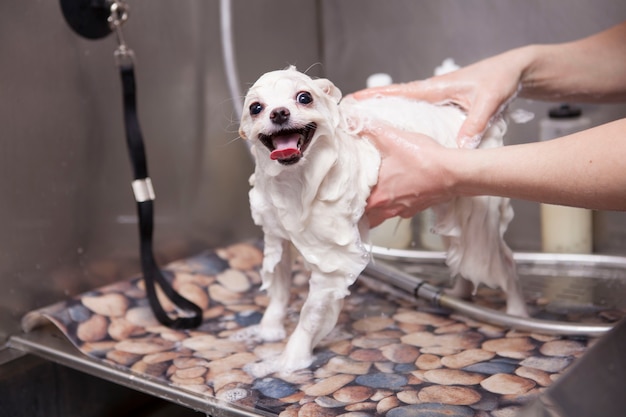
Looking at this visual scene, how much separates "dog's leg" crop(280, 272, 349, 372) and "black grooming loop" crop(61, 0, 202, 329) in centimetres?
22

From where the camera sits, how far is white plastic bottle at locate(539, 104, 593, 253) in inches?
42.4

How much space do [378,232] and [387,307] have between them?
109 mm

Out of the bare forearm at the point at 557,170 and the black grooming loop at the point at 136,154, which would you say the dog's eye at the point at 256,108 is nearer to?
the bare forearm at the point at 557,170

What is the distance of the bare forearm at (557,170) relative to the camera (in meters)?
0.65

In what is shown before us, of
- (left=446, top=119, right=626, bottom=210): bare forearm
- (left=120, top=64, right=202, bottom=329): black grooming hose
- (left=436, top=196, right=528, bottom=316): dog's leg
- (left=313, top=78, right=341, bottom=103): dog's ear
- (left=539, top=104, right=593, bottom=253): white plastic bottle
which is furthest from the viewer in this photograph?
(left=539, top=104, right=593, bottom=253): white plastic bottle

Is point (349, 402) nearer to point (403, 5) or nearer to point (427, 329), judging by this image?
point (427, 329)

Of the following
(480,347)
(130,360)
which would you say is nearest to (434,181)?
(480,347)

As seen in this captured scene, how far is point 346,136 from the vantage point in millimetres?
781

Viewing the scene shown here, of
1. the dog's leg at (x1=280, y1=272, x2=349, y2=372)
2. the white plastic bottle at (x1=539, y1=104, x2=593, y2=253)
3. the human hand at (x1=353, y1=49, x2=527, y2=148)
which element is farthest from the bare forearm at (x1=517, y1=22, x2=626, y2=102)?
the dog's leg at (x1=280, y1=272, x2=349, y2=372)

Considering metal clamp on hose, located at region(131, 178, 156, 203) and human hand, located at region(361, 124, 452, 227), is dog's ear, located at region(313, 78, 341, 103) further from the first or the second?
metal clamp on hose, located at region(131, 178, 156, 203)

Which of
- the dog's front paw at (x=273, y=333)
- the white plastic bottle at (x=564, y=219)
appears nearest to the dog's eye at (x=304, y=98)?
the dog's front paw at (x=273, y=333)

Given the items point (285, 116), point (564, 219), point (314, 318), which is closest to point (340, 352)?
point (314, 318)

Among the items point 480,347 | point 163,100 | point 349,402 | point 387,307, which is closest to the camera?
point 349,402

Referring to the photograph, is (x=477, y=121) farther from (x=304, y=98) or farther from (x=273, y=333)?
(x=273, y=333)
